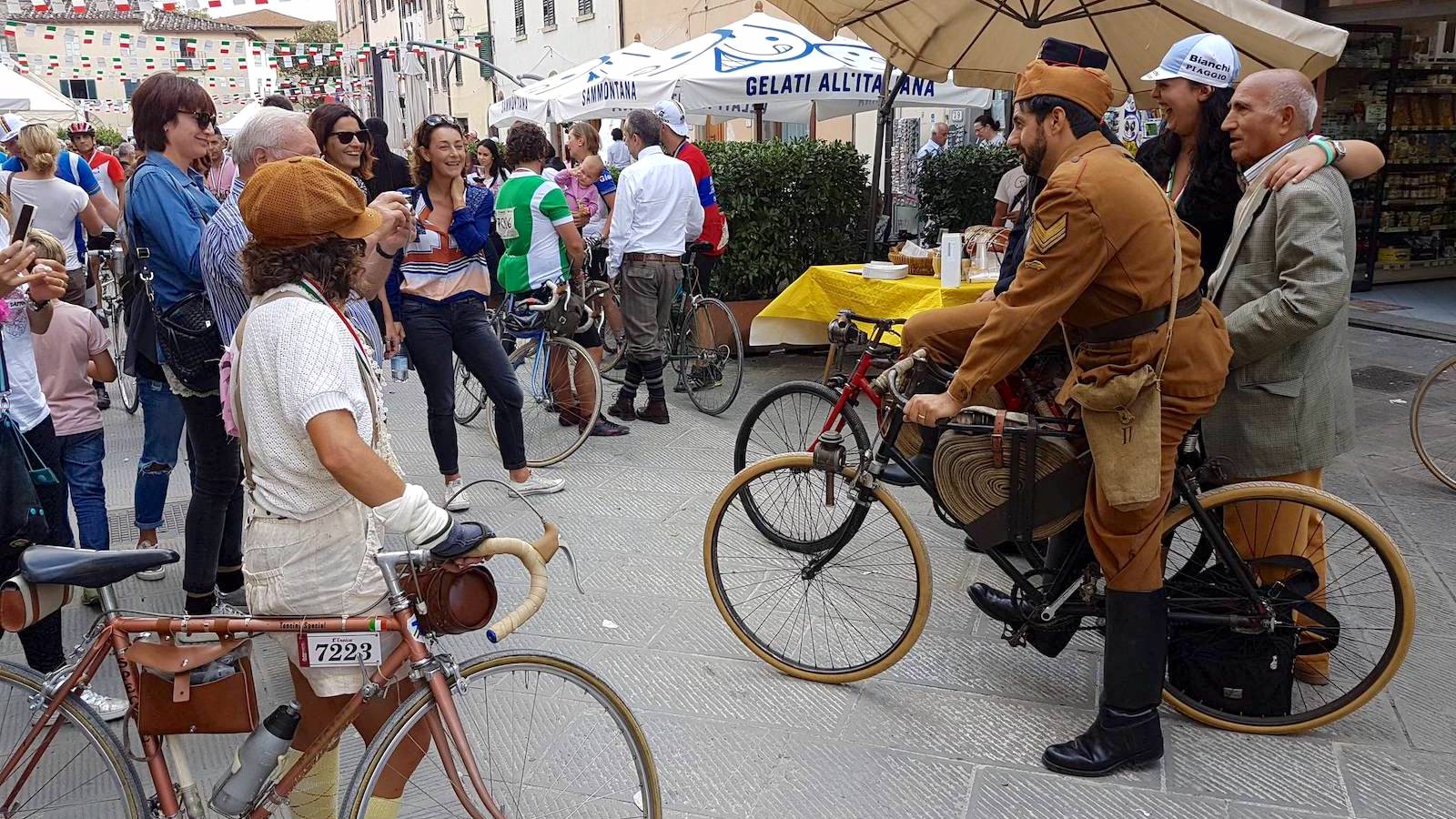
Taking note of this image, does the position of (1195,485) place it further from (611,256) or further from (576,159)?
(576,159)

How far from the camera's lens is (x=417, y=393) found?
26.1ft

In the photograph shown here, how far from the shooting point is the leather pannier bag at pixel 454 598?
6.97 feet

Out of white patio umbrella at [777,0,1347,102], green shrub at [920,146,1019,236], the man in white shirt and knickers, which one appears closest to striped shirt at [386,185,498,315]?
the man in white shirt and knickers

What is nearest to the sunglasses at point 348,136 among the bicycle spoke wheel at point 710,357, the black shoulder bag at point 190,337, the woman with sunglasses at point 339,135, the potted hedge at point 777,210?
the woman with sunglasses at point 339,135

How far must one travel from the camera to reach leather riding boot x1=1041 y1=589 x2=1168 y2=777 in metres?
2.89

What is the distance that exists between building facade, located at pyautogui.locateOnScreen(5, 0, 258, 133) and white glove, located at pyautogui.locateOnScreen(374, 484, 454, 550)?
60787 mm

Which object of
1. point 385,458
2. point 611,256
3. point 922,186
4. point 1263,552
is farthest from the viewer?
point 922,186

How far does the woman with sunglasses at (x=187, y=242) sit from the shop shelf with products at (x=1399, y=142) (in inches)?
386

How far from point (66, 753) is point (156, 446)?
2.25 meters

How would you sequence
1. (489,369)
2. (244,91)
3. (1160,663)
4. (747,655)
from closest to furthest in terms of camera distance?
(1160,663), (747,655), (489,369), (244,91)

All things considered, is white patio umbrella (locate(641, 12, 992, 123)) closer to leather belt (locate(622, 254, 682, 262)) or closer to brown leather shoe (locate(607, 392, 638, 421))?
leather belt (locate(622, 254, 682, 262))

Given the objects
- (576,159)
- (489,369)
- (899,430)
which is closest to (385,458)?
(899,430)

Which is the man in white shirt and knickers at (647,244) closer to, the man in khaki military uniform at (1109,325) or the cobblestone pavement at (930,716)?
the cobblestone pavement at (930,716)

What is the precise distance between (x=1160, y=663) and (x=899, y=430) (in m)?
0.97
